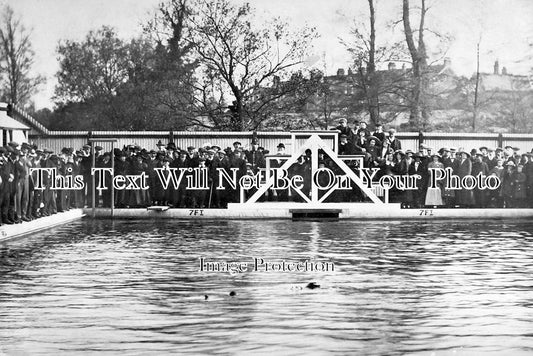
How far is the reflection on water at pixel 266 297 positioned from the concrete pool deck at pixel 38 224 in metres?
0.50

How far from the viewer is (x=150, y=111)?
1340 inches

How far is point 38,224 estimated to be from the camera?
22.5m

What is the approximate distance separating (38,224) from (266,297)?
12.1 meters

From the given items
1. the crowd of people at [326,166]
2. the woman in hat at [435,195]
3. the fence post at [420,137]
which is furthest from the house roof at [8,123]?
the fence post at [420,137]

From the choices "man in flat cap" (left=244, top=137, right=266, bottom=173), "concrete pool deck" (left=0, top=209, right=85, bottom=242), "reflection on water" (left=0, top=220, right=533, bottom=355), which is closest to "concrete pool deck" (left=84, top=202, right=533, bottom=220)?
"concrete pool deck" (left=0, top=209, right=85, bottom=242)

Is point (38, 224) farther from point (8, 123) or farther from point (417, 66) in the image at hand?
point (417, 66)

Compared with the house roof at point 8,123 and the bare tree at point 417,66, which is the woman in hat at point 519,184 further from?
the house roof at point 8,123

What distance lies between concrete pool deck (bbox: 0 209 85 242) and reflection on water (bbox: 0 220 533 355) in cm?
50

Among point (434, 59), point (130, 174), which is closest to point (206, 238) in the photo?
point (130, 174)

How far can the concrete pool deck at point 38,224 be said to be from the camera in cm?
1986

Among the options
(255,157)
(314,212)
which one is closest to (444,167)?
(314,212)

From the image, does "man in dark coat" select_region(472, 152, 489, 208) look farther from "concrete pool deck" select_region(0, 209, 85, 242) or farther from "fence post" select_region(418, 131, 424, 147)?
"concrete pool deck" select_region(0, 209, 85, 242)

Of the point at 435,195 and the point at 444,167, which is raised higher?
the point at 444,167

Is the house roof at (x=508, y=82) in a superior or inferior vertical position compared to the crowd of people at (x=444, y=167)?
superior
